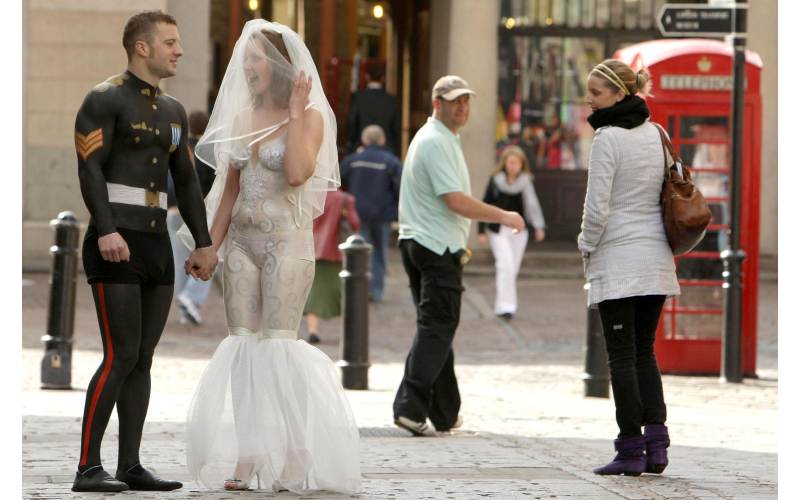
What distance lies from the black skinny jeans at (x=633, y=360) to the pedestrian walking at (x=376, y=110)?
970cm

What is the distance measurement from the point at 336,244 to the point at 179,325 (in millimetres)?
1833

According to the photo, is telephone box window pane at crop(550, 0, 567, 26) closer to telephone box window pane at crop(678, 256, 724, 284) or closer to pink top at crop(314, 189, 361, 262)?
pink top at crop(314, 189, 361, 262)

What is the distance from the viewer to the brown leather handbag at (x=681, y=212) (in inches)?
198

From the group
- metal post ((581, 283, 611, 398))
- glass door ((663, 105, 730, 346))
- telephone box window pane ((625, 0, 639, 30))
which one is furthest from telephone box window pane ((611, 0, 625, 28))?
metal post ((581, 283, 611, 398))

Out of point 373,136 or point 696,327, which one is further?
point 373,136

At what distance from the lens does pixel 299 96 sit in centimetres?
468

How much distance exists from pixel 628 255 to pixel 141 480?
2.32 meters

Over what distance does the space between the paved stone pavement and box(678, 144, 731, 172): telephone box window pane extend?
1765 mm

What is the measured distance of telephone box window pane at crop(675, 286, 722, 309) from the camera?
9.47 meters

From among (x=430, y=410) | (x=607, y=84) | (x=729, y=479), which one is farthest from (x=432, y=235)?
(x=729, y=479)

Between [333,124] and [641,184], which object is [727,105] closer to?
[641,184]

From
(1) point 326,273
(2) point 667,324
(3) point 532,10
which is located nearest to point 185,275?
(1) point 326,273

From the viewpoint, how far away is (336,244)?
10789 mm

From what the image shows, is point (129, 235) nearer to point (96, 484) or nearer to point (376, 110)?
point (96, 484)
